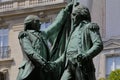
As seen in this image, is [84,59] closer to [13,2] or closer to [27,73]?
[27,73]

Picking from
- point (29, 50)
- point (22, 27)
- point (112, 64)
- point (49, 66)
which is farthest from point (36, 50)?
point (22, 27)

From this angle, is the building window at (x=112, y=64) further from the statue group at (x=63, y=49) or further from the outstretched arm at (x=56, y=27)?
the statue group at (x=63, y=49)

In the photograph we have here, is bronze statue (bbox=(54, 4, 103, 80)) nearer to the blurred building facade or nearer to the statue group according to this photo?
the statue group

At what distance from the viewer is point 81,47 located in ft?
22.6

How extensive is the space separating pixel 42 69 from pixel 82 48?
617mm

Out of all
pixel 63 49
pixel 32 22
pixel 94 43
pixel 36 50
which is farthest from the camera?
pixel 63 49

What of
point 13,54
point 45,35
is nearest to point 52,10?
point 13,54

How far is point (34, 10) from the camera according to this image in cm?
2933

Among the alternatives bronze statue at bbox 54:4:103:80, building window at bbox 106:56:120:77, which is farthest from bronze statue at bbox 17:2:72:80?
building window at bbox 106:56:120:77

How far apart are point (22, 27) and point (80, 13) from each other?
22209 millimetres

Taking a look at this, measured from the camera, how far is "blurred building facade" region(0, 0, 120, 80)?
28.5m

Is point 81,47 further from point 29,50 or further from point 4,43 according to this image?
point 4,43

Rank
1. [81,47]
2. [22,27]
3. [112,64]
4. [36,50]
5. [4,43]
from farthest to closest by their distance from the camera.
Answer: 1. [4,43]
2. [22,27]
3. [112,64]
4. [36,50]
5. [81,47]

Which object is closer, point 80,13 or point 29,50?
point 29,50
